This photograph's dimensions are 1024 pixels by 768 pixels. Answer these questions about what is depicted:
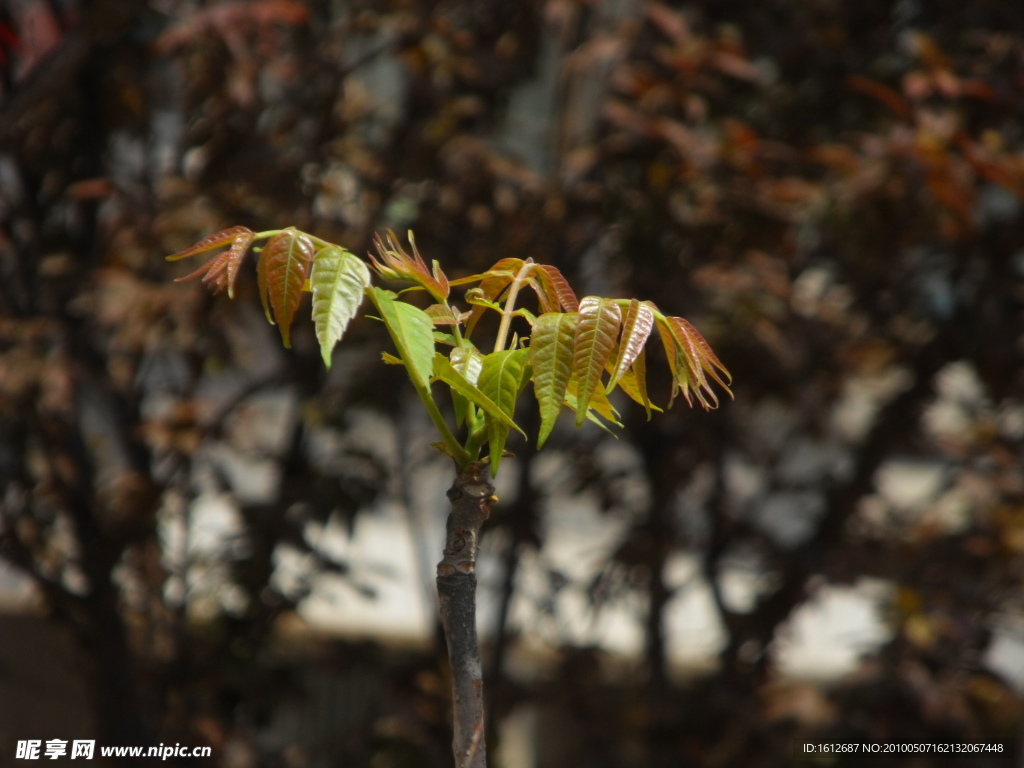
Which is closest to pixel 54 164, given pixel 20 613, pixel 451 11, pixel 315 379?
pixel 315 379

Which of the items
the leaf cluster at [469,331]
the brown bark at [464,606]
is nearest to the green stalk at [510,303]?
the leaf cluster at [469,331]

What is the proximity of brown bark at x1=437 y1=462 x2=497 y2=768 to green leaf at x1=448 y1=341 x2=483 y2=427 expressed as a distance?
0.05 meters

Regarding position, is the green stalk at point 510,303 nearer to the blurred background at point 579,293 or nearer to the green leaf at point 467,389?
the green leaf at point 467,389

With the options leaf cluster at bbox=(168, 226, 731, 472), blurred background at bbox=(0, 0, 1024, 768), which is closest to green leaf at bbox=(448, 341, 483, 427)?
leaf cluster at bbox=(168, 226, 731, 472)

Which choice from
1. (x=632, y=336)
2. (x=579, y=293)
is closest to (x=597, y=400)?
(x=632, y=336)

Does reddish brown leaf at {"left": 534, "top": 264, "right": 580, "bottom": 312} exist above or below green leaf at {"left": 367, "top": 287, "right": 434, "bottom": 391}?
above

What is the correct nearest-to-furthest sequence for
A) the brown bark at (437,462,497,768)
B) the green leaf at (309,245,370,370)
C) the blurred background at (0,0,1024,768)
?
the green leaf at (309,245,370,370)
the brown bark at (437,462,497,768)
the blurred background at (0,0,1024,768)

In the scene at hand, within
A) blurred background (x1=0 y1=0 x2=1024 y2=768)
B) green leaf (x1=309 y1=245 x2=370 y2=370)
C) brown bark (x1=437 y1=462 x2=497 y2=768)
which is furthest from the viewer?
blurred background (x1=0 y1=0 x2=1024 y2=768)

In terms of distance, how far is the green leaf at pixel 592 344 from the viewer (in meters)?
0.78

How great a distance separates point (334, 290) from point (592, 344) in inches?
7.9

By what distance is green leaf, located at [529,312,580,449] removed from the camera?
2.50 ft

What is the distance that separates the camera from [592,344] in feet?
2.57

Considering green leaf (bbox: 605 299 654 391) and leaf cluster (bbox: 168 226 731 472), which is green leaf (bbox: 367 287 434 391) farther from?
green leaf (bbox: 605 299 654 391)

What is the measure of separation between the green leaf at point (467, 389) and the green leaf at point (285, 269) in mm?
120
